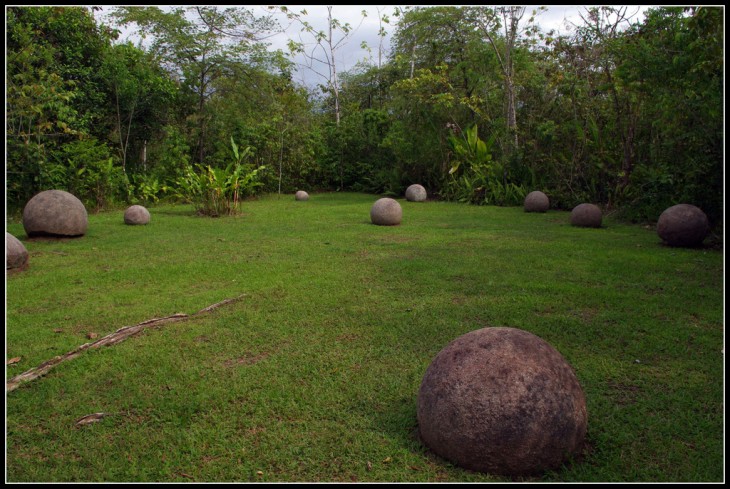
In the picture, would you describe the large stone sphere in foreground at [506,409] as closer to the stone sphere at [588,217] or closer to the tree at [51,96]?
the stone sphere at [588,217]

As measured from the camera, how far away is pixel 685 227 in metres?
9.00

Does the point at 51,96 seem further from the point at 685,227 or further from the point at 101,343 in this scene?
the point at 685,227

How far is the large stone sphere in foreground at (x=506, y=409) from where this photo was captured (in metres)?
2.80

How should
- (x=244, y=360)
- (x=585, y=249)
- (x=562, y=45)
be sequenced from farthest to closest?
(x=562, y=45), (x=585, y=249), (x=244, y=360)

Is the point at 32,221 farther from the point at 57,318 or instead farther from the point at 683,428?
the point at 683,428

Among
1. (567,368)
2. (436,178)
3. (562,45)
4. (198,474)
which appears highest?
(562,45)

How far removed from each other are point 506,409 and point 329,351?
2202mm

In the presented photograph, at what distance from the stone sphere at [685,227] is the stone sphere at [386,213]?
5.60 metres

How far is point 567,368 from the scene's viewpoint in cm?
306

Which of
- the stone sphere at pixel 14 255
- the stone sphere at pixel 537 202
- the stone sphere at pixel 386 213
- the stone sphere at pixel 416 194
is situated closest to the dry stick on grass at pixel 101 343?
the stone sphere at pixel 14 255

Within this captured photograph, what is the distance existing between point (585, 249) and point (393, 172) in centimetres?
1322

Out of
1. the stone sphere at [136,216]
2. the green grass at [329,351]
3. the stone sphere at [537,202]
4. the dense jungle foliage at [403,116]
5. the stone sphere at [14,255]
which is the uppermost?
the dense jungle foliage at [403,116]

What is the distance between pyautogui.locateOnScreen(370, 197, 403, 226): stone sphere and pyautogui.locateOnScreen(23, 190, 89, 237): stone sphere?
6.29 metres

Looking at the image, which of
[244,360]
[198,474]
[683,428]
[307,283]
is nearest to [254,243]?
[307,283]
